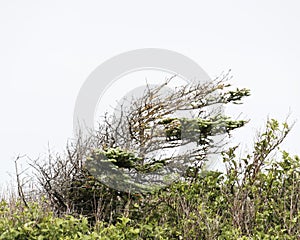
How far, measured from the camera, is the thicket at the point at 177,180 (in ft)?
16.6

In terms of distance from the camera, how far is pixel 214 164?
620cm

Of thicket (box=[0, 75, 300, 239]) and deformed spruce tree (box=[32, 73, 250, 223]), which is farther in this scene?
deformed spruce tree (box=[32, 73, 250, 223])

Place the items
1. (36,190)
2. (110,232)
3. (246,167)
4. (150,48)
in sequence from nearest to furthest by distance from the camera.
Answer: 1. (110,232)
2. (246,167)
3. (36,190)
4. (150,48)

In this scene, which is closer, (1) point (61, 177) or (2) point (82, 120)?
(1) point (61, 177)

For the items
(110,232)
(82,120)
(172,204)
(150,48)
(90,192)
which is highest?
(150,48)

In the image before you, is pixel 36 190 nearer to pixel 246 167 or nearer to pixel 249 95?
pixel 246 167

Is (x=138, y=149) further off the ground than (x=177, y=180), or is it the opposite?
(x=138, y=149)

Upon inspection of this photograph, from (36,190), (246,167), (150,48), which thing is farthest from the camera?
(150,48)

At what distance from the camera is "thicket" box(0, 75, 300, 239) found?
16.6 ft

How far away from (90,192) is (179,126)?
141 cm

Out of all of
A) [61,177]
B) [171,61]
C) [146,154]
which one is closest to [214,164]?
[146,154]

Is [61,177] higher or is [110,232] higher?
[61,177]

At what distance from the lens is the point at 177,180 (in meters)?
5.95

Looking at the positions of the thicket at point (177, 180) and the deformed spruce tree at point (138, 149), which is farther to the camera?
the deformed spruce tree at point (138, 149)
